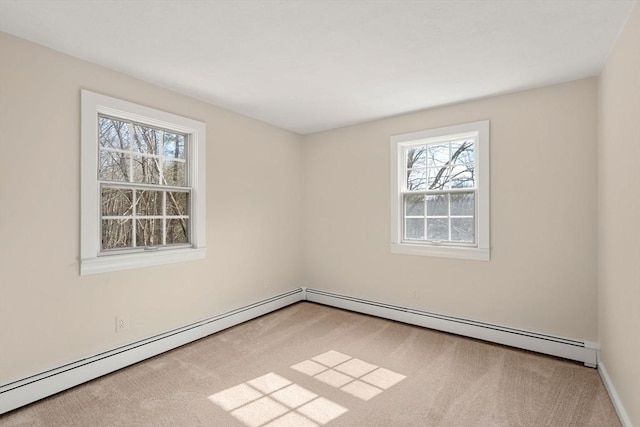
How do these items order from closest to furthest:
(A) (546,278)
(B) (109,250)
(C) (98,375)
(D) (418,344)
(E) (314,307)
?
(C) (98,375) → (B) (109,250) → (A) (546,278) → (D) (418,344) → (E) (314,307)

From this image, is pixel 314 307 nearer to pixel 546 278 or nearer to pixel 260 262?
pixel 260 262

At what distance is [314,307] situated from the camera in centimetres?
439

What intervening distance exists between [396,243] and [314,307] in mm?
1510

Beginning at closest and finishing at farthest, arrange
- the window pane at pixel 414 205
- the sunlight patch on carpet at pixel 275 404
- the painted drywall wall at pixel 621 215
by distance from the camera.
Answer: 1. the painted drywall wall at pixel 621 215
2. the sunlight patch on carpet at pixel 275 404
3. the window pane at pixel 414 205

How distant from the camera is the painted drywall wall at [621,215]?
1776 millimetres

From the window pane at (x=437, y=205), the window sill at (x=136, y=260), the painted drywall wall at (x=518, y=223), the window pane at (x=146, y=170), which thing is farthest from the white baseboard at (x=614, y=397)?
the window pane at (x=146, y=170)

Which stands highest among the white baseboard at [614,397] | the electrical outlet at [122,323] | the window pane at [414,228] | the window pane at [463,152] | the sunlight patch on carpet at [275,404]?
the window pane at [463,152]

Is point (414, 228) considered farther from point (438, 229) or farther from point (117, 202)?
point (117, 202)

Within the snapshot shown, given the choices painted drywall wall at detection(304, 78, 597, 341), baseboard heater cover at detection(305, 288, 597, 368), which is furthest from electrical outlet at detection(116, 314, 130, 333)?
painted drywall wall at detection(304, 78, 597, 341)

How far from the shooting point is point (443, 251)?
3.50 m

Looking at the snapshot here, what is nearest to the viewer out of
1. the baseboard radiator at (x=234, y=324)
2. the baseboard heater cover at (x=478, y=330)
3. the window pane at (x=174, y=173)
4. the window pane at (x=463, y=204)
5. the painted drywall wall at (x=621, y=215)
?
the painted drywall wall at (x=621, y=215)

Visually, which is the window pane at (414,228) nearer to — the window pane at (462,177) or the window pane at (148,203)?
the window pane at (462,177)

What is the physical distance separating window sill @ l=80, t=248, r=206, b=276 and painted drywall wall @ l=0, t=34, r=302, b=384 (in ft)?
0.19

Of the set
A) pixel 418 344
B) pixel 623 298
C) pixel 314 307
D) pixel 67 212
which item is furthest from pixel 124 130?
pixel 623 298
